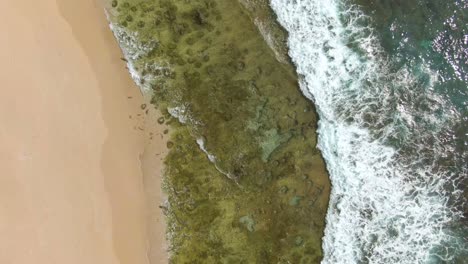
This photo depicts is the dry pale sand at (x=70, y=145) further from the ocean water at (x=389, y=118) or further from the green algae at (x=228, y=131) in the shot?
the ocean water at (x=389, y=118)

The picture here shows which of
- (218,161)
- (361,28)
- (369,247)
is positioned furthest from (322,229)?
(361,28)

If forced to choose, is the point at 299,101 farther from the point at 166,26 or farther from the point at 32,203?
the point at 32,203

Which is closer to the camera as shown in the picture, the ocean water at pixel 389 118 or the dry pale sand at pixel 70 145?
the dry pale sand at pixel 70 145

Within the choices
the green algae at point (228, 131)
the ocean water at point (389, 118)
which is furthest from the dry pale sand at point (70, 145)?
the ocean water at point (389, 118)

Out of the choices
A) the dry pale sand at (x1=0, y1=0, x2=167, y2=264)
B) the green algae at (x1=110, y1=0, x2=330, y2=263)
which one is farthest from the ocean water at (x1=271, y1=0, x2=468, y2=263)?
the dry pale sand at (x1=0, y1=0, x2=167, y2=264)

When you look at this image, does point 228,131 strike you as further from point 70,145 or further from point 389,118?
point 389,118

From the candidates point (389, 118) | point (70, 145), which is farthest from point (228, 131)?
point (389, 118)
